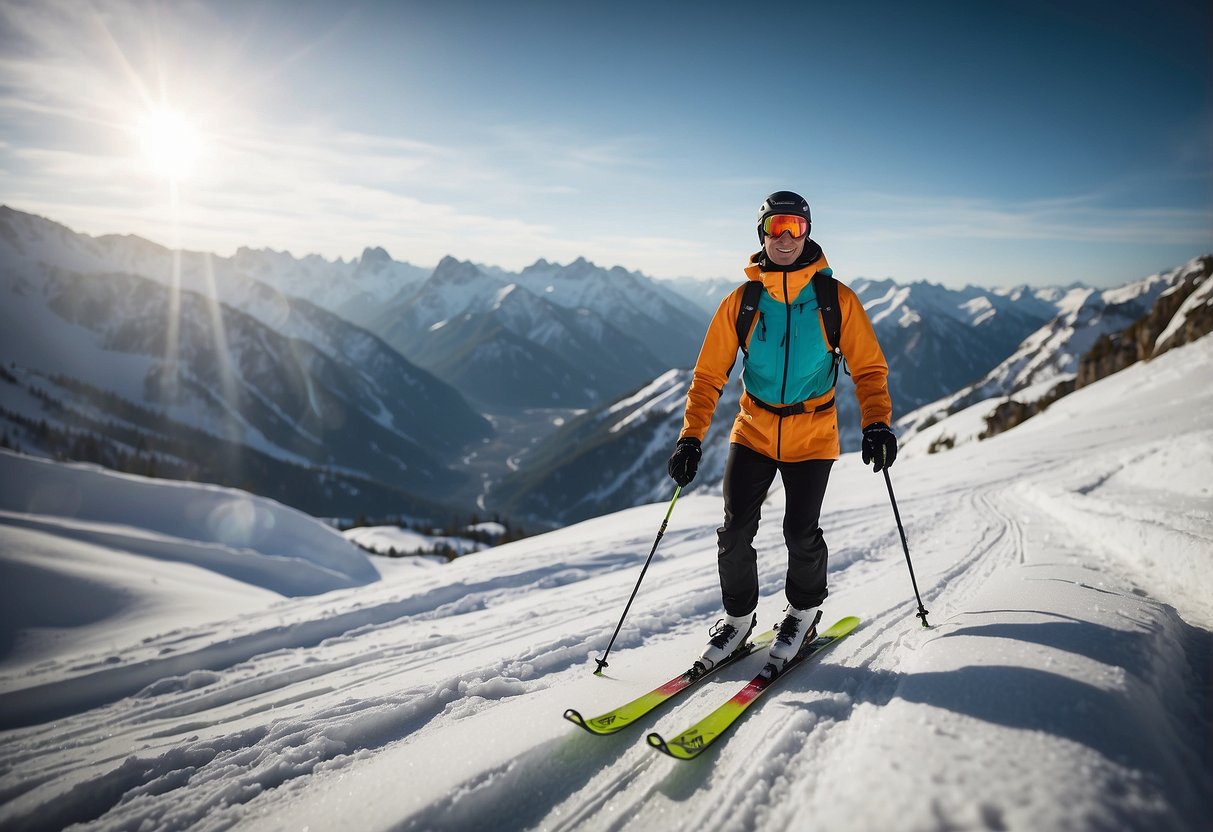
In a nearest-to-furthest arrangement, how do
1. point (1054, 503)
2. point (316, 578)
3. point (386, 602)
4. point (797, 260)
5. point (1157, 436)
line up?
point (797, 260) < point (386, 602) < point (1054, 503) < point (1157, 436) < point (316, 578)

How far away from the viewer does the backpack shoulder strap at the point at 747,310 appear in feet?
14.7

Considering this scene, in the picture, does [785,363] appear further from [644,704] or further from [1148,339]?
[1148,339]

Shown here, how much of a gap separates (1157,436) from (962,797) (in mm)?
17566

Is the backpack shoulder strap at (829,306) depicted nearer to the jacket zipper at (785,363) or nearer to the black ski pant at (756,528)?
the jacket zipper at (785,363)

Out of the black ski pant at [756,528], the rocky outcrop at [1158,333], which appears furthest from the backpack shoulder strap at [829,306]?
the rocky outcrop at [1158,333]

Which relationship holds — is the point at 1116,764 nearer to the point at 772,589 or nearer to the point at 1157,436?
the point at 772,589

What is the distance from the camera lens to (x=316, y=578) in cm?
1770

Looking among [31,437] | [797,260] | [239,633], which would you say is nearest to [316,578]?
[239,633]

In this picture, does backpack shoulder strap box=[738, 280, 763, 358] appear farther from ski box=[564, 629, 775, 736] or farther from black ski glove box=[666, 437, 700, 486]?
ski box=[564, 629, 775, 736]

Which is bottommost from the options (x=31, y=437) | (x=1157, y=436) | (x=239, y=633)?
(x=1157, y=436)

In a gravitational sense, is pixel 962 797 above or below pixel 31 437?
below

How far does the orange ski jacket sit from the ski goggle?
268mm

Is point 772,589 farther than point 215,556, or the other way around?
point 215,556

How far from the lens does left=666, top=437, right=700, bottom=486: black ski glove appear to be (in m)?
4.62
